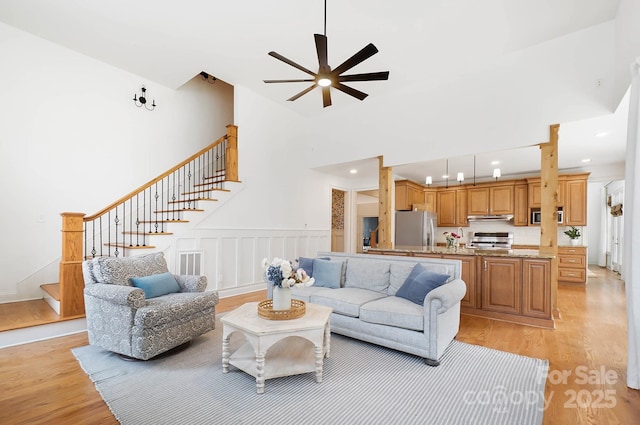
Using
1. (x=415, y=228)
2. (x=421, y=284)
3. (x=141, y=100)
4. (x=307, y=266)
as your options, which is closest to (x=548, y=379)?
(x=421, y=284)

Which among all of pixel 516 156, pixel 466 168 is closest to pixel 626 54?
pixel 516 156

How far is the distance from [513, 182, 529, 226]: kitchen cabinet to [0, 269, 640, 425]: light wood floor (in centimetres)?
332

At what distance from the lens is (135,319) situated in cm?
256

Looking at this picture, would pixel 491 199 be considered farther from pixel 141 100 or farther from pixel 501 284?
pixel 141 100

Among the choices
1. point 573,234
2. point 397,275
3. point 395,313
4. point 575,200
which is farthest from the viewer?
point 573,234

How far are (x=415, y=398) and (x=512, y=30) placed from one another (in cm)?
435

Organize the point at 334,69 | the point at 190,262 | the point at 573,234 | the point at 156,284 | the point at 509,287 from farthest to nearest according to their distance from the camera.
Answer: the point at 573,234
the point at 190,262
the point at 509,287
the point at 156,284
the point at 334,69

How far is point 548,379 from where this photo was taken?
7.81 feet

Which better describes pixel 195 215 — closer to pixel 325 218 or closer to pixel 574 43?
pixel 325 218

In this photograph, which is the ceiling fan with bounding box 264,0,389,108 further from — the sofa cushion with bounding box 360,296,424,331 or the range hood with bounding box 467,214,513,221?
the range hood with bounding box 467,214,513,221

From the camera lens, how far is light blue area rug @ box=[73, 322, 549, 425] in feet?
6.25

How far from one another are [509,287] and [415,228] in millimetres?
3244

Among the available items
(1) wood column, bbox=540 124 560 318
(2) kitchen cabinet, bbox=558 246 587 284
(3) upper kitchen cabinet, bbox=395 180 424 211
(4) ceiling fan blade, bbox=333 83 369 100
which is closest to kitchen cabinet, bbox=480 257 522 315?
(1) wood column, bbox=540 124 560 318

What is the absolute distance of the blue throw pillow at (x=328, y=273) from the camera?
3855mm
